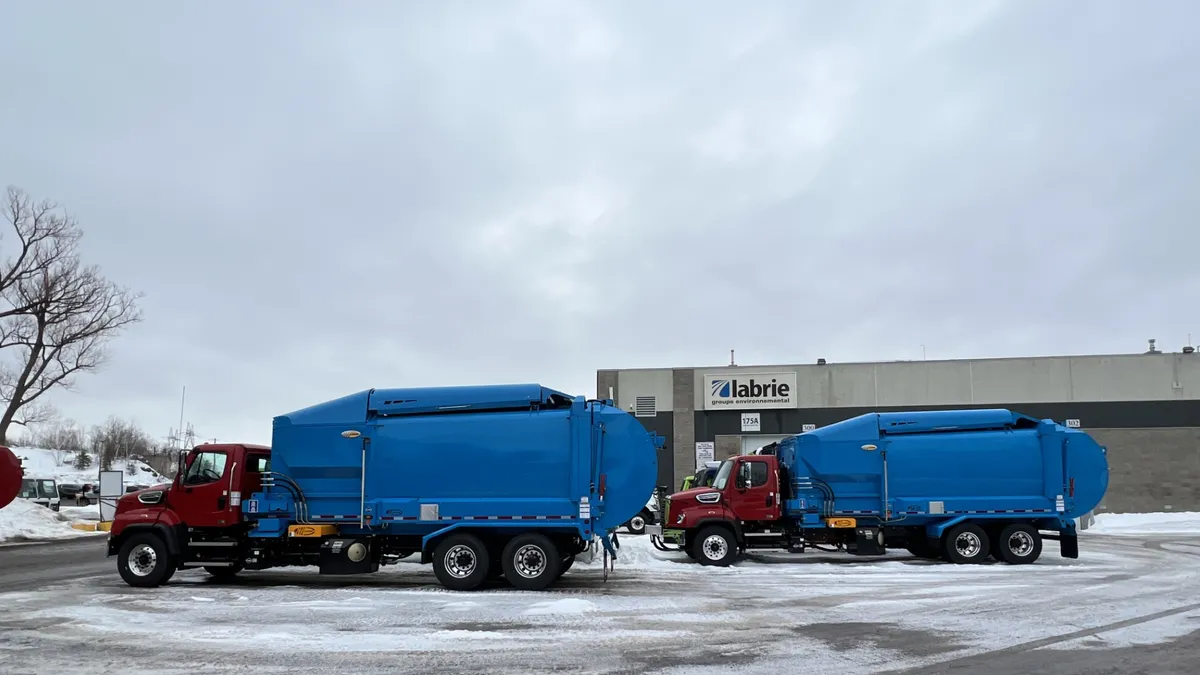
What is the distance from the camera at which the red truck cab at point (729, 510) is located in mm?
18203

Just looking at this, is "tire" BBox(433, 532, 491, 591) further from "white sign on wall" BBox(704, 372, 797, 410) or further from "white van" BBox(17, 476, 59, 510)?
"white van" BBox(17, 476, 59, 510)

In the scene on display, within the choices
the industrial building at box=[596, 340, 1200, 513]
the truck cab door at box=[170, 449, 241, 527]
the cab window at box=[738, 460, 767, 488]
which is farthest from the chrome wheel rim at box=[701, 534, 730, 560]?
the industrial building at box=[596, 340, 1200, 513]

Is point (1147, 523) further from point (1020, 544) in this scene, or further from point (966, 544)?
point (966, 544)

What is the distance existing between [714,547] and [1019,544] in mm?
6475

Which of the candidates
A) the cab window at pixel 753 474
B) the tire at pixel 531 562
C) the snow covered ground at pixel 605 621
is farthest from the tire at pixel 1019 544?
the tire at pixel 531 562

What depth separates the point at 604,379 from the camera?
3934 cm

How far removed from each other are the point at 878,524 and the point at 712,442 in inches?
784

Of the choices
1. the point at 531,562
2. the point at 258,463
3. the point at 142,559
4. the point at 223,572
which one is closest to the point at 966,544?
the point at 531,562

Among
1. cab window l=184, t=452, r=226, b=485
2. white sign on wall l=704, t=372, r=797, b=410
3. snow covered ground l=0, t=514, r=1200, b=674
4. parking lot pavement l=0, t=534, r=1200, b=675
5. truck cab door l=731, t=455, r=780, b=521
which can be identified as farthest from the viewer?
white sign on wall l=704, t=372, r=797, b=410

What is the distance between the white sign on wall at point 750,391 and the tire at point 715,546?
2018cm

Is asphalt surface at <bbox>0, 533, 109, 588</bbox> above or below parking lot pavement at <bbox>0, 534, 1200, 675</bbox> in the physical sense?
below

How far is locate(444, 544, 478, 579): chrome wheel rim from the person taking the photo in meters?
13.7

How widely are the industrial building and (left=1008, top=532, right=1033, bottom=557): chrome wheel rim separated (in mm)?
19056

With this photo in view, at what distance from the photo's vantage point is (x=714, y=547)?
1817 cm
